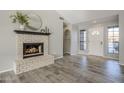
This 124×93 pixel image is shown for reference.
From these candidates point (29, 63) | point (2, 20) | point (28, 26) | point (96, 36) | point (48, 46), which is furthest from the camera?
point (96, 36)

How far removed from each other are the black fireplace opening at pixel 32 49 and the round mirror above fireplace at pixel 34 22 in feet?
2.57

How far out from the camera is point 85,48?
798cm

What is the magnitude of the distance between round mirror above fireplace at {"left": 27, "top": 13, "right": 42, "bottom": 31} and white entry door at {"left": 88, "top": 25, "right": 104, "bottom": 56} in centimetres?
429

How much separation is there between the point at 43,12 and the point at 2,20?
2089mm

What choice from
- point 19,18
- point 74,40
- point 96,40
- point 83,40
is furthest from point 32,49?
point 83,40

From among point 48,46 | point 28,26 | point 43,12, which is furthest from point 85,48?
point 28,26

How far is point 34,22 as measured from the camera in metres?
4.52

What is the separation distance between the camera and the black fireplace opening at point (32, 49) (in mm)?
4043

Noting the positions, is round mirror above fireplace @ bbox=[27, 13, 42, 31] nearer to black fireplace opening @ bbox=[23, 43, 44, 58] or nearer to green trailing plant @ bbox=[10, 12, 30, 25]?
green trailing plant @ bbox=[10, 12, 30, 25]

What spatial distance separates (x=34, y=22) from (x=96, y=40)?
4.70m

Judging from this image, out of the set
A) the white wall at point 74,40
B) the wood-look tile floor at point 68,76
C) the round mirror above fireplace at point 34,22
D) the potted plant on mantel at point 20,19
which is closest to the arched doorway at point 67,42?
the white wall at point 74,40

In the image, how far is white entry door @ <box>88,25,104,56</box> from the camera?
681cm

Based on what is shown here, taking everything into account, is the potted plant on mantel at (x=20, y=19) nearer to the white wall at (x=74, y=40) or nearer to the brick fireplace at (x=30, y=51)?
the brick fireplace at (x=30, y=51)
